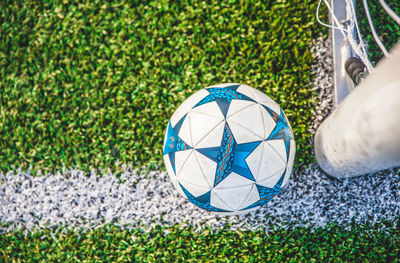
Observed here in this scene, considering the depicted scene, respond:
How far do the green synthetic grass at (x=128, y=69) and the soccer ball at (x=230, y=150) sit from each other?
46.9 inches

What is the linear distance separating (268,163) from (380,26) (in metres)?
2.67

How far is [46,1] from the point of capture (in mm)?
3838

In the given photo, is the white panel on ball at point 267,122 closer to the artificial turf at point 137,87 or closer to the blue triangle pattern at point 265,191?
the blue triangle pattern at point 265,191

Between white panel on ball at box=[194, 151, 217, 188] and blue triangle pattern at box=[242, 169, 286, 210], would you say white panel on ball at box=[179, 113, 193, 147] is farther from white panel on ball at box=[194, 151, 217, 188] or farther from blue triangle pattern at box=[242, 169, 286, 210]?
blue triangle pattern at box=[242, 169, 286, 210]

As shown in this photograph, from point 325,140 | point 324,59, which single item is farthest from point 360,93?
point 324,59

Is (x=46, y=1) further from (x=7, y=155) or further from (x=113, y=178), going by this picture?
(x=113, y=178)

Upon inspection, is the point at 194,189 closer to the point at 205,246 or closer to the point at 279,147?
the point at 279,147

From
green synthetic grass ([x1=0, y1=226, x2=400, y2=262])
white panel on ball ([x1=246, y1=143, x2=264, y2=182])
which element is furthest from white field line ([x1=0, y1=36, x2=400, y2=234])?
white panel on ball ([x1=246, y1=143, x2=264, y2=182])

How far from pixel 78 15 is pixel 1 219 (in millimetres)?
2941

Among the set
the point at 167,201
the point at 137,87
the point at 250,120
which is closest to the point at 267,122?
the point at 250,120

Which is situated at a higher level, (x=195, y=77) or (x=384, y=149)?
(x=195, y=77)

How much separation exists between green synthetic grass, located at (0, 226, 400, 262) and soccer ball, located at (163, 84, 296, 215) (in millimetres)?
1145

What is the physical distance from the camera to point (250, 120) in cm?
212

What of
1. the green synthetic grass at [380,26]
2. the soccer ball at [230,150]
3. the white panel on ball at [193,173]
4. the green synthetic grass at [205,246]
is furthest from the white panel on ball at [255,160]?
the green synthetic grass at [380,26]
